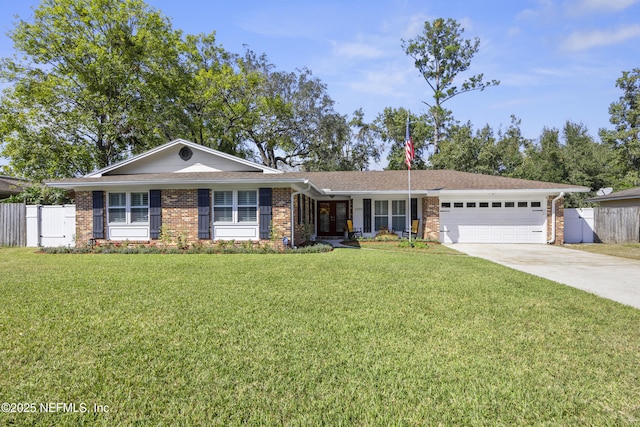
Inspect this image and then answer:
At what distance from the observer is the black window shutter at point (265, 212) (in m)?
12.4

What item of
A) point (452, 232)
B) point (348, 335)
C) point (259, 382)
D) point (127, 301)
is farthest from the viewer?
point (452, 232)

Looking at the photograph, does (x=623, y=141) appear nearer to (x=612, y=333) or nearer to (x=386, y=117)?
(x=386, y=117)

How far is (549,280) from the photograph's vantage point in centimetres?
721

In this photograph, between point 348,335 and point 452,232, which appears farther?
point 452,232

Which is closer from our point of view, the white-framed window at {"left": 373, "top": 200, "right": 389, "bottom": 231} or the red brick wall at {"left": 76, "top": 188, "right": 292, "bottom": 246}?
the red brick wall at {"left": 76, "top": 188, "right": 292, "bottom": 246}

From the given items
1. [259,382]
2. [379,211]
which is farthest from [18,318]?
[379,211]

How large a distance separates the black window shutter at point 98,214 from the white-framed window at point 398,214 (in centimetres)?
1232

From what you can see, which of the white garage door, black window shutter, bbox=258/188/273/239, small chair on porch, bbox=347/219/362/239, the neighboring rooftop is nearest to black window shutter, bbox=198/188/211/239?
black window shutter, bbox=258/188/273/239

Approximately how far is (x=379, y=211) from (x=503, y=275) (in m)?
9.70

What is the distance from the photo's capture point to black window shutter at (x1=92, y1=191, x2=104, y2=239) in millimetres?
12984

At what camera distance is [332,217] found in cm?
1812

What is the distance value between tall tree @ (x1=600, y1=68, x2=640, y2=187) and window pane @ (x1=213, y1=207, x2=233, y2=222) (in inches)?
1177

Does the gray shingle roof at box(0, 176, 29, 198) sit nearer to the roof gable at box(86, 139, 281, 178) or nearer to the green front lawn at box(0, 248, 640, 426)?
the roof gable at box(86, 139, 281, 178)

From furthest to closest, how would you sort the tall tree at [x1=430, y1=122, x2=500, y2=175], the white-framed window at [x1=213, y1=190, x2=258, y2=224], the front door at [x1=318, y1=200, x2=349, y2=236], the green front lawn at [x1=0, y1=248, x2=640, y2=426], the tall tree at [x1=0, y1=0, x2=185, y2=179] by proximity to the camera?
1. the tall tree at [x1=430, y1=122, x2=500, y2=175]
2. the tall tree at [x1=0, y1=0, x2=185, y2=179]
3. the front door at [x1=318, y1=200, x2=349, y2=236]
4. the white-framed window at [x1=213, y1=190, x2=258, y2=224]
5. the green front lawn at [x1=0, y1=248, x2=640, y2=426]
